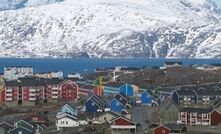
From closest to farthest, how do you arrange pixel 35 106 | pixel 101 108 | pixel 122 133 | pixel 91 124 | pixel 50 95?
pixel 122 133 → pixel 91 124 → pixel 101 108 → pixel 35 106 → pixel 50 95

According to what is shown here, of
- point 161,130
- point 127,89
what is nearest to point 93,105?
point 127,89

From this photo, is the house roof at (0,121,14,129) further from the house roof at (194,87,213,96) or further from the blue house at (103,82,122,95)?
the blue house at (103,82,122,95)

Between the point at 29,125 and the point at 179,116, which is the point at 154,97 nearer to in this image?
the point at 179,116

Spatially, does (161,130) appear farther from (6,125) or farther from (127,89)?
(127,89)

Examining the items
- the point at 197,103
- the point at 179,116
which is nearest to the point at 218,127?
the point at 179,116

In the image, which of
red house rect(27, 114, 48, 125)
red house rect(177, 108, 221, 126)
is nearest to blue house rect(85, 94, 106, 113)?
red house rect(27, 114, 48, 125)

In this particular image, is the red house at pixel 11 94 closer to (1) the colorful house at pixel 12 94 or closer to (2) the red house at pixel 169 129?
(1) the colorful house at pixel 12 94

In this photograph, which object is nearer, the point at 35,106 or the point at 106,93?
the point at 35,106
